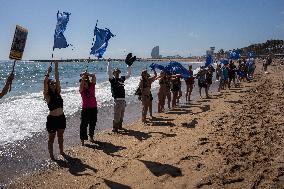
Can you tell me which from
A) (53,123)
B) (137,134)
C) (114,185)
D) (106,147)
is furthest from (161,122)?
(114,185)

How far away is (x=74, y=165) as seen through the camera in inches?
294

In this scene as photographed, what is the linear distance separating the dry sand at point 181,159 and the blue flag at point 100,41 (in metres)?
2.41

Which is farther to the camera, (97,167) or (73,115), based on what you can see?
(73,115)

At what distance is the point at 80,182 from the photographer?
641 cm

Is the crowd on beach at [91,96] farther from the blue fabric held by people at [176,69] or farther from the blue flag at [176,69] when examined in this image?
the blue flag at [176,69]

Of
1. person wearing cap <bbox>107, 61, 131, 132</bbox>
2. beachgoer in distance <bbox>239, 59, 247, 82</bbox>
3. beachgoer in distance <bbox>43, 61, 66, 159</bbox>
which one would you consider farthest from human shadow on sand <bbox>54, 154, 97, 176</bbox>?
beachgoer in distance <bbox>239, 59, 247, 82</bbox>

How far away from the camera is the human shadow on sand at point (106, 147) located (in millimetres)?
8320

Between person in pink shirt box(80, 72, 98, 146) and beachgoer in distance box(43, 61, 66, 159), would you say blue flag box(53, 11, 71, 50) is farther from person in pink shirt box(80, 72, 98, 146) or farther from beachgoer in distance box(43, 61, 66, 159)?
person in pink shirt box(80, 72, 98, 146)

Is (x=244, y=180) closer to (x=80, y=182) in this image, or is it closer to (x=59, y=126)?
(x=80, y=182)

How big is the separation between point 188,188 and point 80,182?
2.05 m

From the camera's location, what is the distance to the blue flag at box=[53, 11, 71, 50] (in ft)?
26.4

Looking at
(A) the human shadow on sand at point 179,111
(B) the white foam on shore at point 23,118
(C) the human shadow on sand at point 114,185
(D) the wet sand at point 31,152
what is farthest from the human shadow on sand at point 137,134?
(A) the human shadow on sand at point 179,111

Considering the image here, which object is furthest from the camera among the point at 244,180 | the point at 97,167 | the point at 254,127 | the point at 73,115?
the point at 73,115

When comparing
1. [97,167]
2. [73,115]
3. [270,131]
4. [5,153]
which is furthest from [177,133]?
[73,115]
